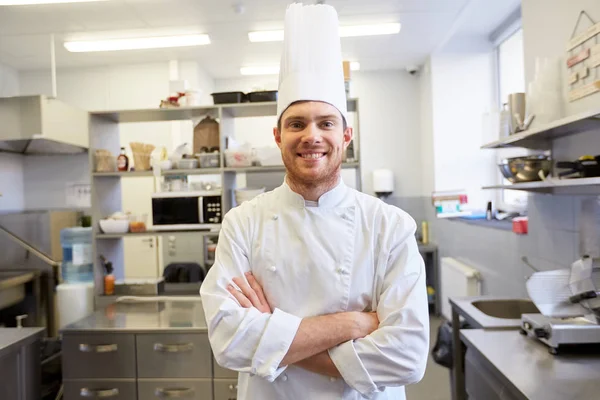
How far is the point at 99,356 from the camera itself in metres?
2.27

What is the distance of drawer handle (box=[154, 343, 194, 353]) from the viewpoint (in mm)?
2246

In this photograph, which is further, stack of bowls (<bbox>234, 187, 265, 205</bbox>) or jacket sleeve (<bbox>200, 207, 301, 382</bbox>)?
stack of bowls (<bbox>234, 187, 265, 205</bbox>)

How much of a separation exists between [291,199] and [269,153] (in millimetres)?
1557

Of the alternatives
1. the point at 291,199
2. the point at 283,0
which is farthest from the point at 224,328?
the point at 283,0

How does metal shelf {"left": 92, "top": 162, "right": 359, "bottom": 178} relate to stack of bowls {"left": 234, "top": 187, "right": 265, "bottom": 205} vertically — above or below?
above

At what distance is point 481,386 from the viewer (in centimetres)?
162

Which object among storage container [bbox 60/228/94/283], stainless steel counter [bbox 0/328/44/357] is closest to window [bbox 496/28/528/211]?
storage container [bbox 60/228/94/283]

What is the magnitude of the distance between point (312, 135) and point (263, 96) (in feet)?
5.69

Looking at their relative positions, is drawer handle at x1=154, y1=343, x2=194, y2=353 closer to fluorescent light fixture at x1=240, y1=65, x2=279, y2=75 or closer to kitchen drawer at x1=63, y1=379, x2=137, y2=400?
kitchen drawer at x1=63, y1=379, x2=137, y2=400

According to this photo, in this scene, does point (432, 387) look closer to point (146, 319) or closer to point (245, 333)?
point (146, 319)

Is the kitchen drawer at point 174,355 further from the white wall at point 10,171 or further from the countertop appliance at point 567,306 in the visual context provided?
the white wall at point 10,171

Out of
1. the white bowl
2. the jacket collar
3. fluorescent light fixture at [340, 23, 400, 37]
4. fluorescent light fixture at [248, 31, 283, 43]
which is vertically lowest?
the white bowl

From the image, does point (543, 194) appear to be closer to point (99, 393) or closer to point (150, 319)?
point (150, 319)

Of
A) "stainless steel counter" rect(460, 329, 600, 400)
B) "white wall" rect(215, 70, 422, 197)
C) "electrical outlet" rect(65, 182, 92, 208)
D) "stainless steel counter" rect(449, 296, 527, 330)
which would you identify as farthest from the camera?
"white wall" rect(215, 70, 422, 197)
